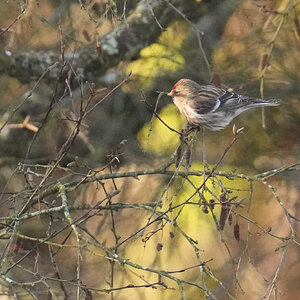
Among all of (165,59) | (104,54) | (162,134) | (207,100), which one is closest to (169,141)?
(162,134)

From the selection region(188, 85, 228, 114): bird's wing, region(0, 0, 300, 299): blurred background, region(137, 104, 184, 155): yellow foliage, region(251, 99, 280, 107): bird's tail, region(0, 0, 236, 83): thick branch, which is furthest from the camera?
region(137, 104, 184, 155): yellow foliage

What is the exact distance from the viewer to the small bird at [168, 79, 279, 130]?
369 cm

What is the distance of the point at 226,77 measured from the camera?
5.21 metres

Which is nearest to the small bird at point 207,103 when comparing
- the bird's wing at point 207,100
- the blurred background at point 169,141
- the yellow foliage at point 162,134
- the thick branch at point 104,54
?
the bird's wing at point 207,100

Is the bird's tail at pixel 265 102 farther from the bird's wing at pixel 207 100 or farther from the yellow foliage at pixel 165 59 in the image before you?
the yellow foliage at pixel 165 59

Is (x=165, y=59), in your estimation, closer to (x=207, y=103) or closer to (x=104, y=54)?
(x=104, y=54)

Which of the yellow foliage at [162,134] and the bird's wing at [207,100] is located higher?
the bird's wing at [207,100]

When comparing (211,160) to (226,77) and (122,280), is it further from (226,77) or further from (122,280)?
(122,280)

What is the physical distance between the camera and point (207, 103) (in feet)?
12.4

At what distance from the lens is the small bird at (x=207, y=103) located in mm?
3688

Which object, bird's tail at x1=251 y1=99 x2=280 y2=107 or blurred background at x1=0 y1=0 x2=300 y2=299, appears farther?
blurred background at x1=0 y1=0 x2=300 y2=299

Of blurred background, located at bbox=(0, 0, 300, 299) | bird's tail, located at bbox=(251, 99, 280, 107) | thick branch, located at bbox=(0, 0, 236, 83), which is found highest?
thick branch, located at bbox=(0, 0, 236, 83)

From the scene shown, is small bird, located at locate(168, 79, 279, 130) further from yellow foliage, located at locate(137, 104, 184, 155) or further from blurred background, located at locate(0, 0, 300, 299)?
yellow foliage, located at locate(137, 104, 184, 155)

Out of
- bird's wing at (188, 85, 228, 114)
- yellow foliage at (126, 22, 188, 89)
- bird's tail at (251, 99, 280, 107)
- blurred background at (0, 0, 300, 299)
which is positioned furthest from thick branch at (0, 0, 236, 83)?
bird's tail at (251, 99, 280, 107)
